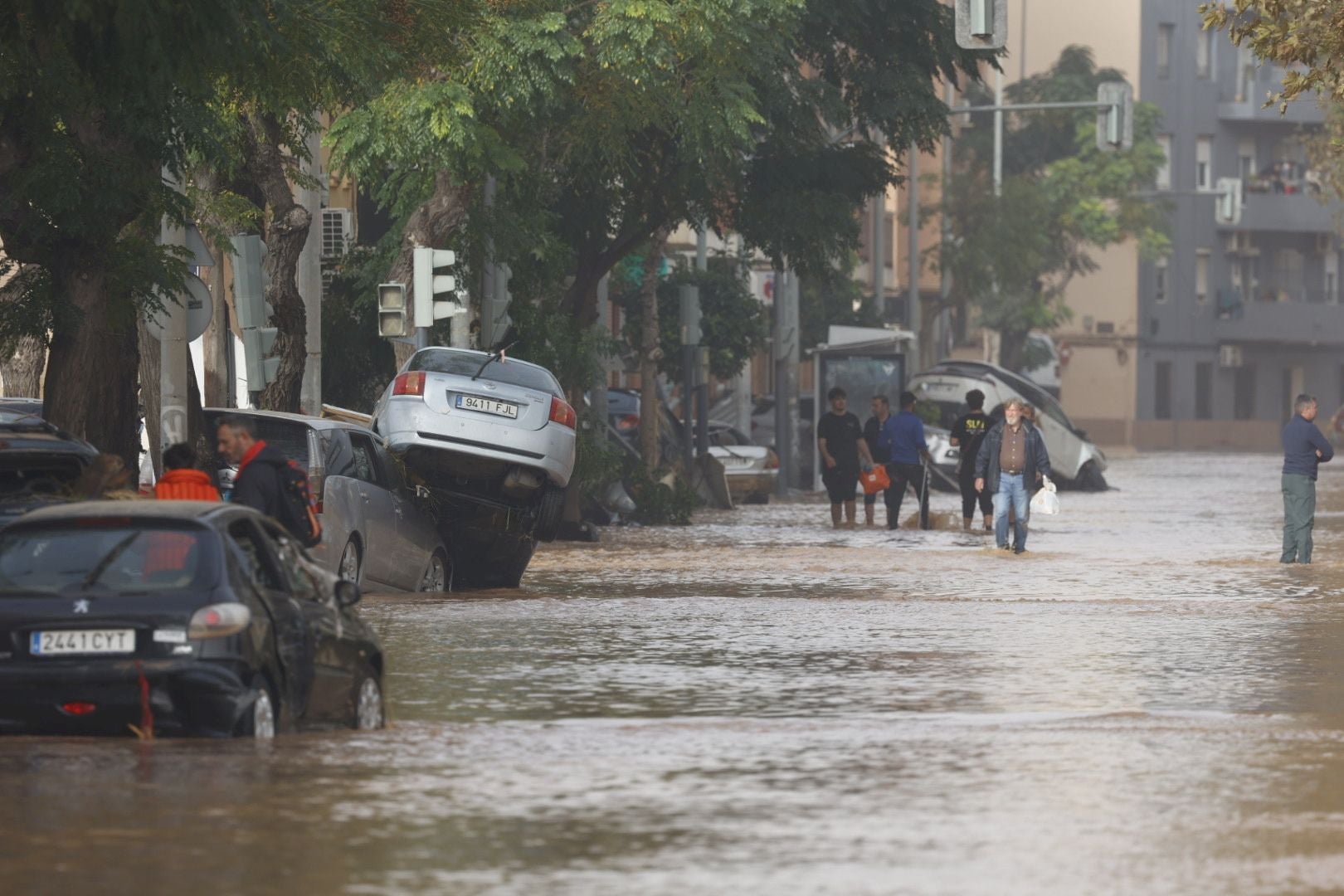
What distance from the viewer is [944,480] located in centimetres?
5228

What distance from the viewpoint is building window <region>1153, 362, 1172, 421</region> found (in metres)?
103

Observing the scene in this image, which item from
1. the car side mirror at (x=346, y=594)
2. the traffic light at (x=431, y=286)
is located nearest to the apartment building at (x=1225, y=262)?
the traffic light at (x=431, y=286)

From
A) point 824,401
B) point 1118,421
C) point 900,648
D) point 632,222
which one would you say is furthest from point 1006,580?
point 1118,421

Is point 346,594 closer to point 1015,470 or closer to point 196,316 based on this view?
point 196,316

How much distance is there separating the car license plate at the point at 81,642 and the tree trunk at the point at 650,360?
97.4 ft

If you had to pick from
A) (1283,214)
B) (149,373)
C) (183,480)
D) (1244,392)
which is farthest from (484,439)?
(1244,392)

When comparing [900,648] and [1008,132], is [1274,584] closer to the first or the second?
[900,648]

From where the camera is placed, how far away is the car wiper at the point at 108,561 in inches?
466

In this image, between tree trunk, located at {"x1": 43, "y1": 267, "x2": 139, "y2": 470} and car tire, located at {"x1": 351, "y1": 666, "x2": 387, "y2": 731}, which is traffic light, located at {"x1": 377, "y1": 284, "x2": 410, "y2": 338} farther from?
car tire, located at {"x1": 351, "y1": 666, "x2": 387, "y2": 731}

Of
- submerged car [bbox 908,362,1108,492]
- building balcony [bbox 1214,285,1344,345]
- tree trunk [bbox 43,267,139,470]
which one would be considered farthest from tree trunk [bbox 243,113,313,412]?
building balcony [bbox 1214,285,1344,345]

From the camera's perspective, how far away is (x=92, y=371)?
20.2m

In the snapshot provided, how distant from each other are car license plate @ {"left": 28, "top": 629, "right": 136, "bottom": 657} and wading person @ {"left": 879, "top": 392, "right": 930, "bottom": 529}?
25.1 metres

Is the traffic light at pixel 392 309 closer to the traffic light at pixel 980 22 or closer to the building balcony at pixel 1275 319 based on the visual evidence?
the traffic light at pixel 980 22

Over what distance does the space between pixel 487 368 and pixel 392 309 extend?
5564 millimetres
